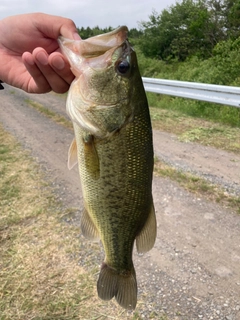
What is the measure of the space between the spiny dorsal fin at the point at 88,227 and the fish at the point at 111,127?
133mm

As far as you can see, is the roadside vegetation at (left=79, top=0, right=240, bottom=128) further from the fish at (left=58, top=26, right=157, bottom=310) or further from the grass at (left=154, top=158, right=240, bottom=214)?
the fish at (left=58, top=26, right=157, bottom=310)

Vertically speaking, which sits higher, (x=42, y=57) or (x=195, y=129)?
(x=42, y=57)

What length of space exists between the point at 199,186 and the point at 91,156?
331 cm

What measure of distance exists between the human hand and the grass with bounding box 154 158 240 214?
293 cm

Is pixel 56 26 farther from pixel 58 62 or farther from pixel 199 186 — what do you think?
pixel 199 186

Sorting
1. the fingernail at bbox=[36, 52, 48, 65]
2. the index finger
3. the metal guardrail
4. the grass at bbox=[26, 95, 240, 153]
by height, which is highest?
the index finger

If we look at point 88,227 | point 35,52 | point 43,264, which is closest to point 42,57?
point 35,52

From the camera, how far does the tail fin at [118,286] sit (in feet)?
6.59

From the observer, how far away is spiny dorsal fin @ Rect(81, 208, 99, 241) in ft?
6.78

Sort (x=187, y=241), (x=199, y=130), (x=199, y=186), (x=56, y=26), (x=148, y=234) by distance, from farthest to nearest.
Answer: (x=199, y=130)
(x=199, y=186)
(x=187, y=241)
(x=56, y=26)
(x=148, y=234)

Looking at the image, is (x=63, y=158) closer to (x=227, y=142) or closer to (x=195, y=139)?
(x=195, y=139)

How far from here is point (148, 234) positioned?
2.00m

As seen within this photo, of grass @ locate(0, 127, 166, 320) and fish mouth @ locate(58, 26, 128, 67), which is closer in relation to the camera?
fish mouth @ locate(58, 26, 128, 67)

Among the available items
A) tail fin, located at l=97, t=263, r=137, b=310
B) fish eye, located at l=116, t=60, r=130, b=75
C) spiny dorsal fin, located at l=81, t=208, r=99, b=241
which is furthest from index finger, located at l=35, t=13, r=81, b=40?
tail fin, located at l=97, t=263, r=137, b=310
